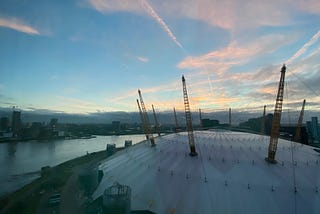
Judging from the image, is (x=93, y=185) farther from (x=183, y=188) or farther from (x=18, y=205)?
(x=183, y=188)

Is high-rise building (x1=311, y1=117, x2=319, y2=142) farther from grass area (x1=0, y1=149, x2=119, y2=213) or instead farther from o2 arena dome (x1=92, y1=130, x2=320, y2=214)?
grass area (x1=0, y1=149, x2=119, y2=213)

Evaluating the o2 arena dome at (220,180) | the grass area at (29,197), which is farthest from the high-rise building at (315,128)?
the grass area at (29,197)

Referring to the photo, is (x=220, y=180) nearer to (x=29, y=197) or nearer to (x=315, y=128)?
(x=29, y=197)

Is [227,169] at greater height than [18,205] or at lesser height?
greater

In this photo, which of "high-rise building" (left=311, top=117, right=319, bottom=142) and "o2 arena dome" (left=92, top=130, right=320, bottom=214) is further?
"high-rise building" (left=311, top=117, right=319, bottom=142)

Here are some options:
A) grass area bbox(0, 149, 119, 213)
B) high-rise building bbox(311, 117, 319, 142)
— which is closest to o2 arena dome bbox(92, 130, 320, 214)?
grass area bbox(0, 149, 119, 213)

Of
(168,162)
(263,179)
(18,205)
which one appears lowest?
(18,205)

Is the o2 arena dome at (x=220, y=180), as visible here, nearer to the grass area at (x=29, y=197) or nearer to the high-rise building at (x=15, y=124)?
the grass area at (x=29, y=197)

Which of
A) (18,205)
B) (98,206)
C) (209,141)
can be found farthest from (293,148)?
(18,205)

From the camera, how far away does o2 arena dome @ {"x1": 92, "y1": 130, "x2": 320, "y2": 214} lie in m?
21.0

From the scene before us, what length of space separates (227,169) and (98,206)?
613 inches

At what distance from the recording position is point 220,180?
23.6m

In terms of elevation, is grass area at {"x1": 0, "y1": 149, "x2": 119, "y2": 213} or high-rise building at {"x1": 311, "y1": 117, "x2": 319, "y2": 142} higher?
high-rise building at {"x1": 311, "y1": 117, "x2": 319, "y2": 142}

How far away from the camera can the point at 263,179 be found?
2362 cm
